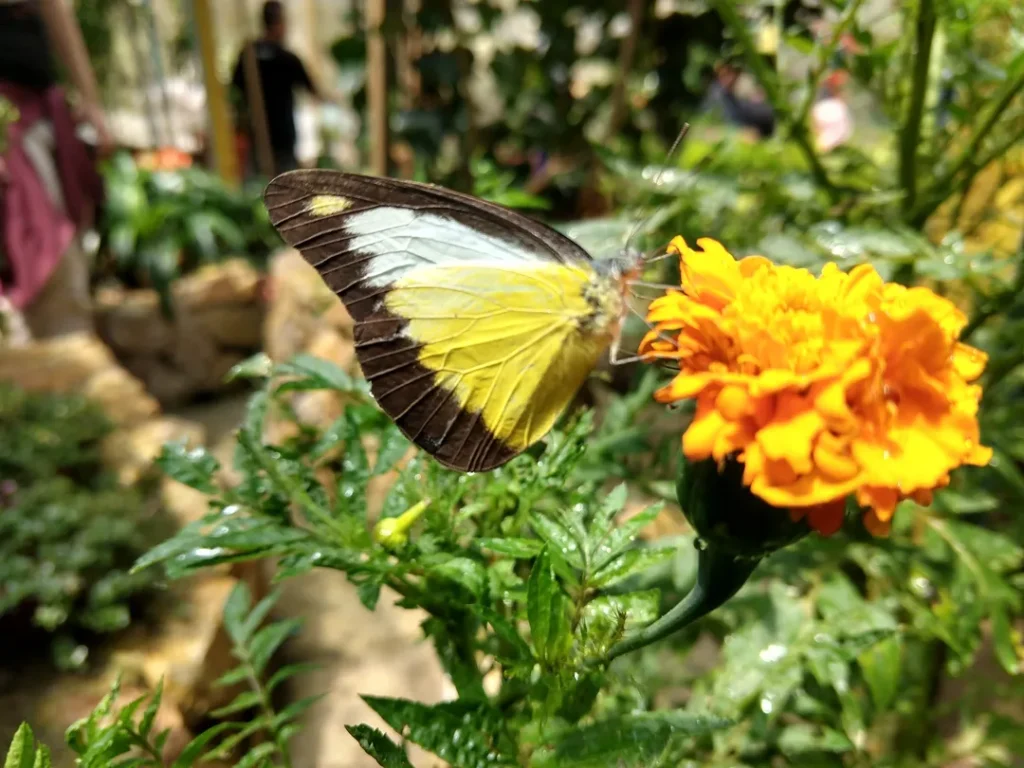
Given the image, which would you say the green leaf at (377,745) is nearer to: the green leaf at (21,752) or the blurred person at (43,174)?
the green leaf at (21,752)

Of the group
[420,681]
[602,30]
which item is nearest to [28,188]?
[602,30]

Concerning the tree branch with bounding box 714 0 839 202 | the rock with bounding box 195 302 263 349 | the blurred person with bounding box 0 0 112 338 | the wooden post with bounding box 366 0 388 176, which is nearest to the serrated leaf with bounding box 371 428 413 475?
the tree branch with bounding box 714 0 839 202

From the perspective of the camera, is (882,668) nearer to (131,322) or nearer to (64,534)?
(64,534)

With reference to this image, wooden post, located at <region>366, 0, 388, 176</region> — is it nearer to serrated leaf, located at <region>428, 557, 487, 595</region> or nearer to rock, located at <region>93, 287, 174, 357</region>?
rock, located at <region>93, 287, 174, 357</region>

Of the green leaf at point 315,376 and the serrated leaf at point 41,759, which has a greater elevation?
the green leaf at point 315,376

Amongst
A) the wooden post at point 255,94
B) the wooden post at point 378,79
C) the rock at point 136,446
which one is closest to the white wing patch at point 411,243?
the rock at point 136,446

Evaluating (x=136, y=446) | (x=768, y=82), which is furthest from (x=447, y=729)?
(x=136, y=446)
